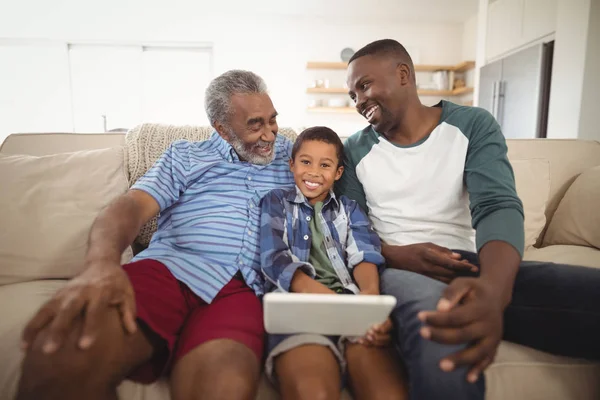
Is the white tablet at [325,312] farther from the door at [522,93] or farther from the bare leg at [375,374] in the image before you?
the door at [522,93]

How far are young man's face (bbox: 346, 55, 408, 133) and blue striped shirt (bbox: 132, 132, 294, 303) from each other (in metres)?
0.34

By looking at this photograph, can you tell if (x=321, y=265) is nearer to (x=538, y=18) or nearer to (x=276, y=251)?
(x=276, y=251)

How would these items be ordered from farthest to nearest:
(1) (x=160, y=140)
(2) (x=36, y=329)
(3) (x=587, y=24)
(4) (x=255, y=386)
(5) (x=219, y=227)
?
(3) (x=587, y=24)
(1) (x=160, y=140)
(5) (x=219, y=227)
(4) (x=255, y=386)
(2) (x=36, y=329)

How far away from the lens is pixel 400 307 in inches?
34.0

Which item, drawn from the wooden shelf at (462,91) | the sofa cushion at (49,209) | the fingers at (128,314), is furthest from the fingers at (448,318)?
the wooden shelf at (462,91)

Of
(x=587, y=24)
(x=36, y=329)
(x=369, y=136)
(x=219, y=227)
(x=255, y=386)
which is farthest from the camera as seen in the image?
(x=587, y=24)

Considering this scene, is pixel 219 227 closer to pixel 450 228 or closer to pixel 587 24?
pixel 450 228

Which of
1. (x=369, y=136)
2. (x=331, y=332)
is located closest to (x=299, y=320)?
(x=331, y=332)

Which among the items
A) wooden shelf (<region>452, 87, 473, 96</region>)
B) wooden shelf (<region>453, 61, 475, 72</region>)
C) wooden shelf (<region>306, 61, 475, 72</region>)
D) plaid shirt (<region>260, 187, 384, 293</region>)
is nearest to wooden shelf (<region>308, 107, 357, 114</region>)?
wooden shelf (<region>306, 61, 475, 72</region>)

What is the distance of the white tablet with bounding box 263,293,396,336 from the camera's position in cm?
62

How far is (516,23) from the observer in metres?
3.90

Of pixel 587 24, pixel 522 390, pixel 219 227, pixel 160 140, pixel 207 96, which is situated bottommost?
pixel 522 390

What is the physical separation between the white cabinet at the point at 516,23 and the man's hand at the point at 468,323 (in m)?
3.64

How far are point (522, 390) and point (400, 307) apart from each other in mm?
317
